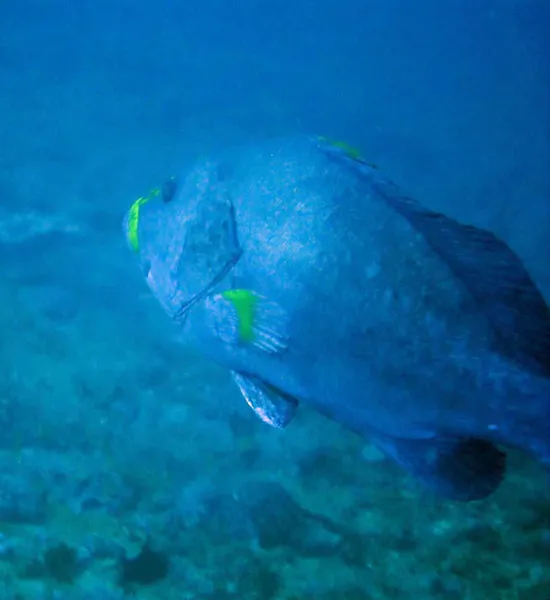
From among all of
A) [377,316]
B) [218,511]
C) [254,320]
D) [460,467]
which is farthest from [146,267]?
[218,511]

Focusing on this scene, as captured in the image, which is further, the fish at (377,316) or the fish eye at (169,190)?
the fish eye at (169,190)

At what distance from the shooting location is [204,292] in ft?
4.76

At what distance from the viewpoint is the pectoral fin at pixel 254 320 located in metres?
1.27

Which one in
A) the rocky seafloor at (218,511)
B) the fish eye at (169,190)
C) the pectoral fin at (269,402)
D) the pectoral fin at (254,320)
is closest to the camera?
the pectoral fin at (254,320)

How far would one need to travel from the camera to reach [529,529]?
3.43 meters

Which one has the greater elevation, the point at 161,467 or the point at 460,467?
the point at 460,467

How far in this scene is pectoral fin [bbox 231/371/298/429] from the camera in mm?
1378

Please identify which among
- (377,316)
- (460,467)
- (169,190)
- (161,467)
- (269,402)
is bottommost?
(161,467)

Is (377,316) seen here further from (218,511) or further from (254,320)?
(218,511)

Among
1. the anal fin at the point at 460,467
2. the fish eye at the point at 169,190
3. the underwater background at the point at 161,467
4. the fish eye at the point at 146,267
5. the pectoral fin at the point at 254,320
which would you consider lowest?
the underwater background at the point at 161,467

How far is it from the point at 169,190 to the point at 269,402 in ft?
2.43

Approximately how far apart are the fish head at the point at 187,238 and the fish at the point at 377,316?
0.04 feet

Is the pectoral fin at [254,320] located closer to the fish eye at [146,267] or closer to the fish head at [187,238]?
the fish head at [187,238]

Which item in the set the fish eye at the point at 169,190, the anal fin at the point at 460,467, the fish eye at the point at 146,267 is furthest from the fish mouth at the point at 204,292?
the anal fin at the point at 460,467
